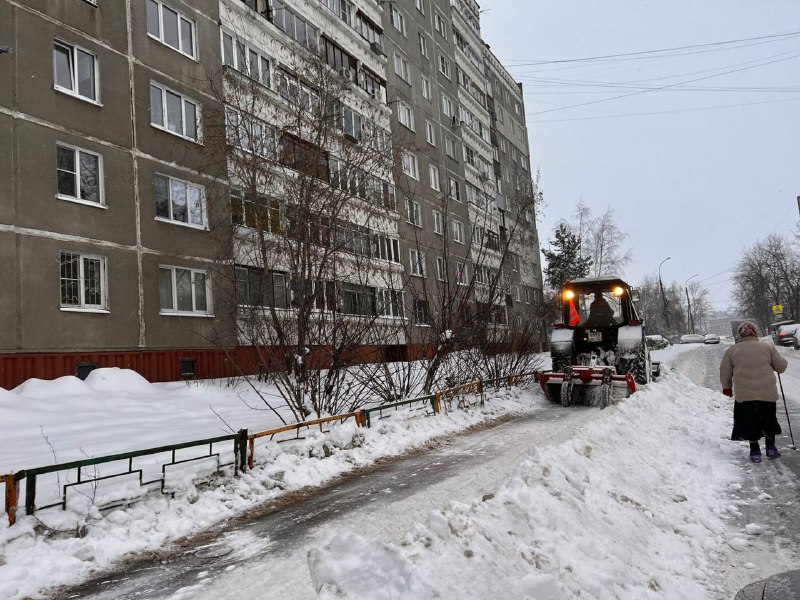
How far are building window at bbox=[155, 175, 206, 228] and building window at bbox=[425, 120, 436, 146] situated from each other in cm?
1856

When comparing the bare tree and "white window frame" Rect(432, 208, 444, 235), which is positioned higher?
"white window frame" Rect(432, 208, 444, 235)

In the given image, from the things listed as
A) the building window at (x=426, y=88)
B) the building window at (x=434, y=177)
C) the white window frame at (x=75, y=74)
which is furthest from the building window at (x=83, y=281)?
the building window at (x=426, y=88)

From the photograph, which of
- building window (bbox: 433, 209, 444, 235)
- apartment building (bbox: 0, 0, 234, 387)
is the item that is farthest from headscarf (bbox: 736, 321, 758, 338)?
building window (bbox: 433, 209, 444, 235)

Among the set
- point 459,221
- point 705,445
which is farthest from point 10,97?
point 459,221

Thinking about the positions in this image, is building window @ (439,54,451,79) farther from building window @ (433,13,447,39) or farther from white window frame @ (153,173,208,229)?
white window frame @ (153,173,208,229)

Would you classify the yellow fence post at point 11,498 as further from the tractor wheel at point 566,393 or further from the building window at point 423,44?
the building window at point 423,44

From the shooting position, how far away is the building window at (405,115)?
31.3m

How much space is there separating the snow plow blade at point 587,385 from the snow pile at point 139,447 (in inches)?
23.4

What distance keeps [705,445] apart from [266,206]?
25.5ft

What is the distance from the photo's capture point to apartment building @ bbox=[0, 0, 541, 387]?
10836mm

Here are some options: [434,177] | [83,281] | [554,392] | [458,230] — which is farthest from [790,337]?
[83,281]

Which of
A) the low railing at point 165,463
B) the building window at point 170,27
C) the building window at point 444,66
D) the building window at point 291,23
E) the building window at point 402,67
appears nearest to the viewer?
the low railing at point 165,463

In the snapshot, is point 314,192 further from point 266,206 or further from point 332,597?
point 332,597

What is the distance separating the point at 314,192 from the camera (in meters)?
10.3
